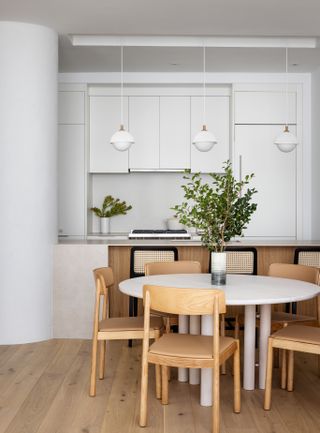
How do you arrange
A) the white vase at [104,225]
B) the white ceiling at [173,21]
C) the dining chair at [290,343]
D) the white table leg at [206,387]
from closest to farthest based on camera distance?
the dining chair at [290,343]
the white table leg at [206,387]
the white ceiling at [173,21]
the white vase at [104,225]

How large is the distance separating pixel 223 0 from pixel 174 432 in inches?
121

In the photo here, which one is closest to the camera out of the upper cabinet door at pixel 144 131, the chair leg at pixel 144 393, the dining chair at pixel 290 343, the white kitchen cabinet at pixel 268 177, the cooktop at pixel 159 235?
the chair leg at pixel 144 393

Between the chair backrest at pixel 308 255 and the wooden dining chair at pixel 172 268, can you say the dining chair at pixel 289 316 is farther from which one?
the chair backrest at pixel 308 255

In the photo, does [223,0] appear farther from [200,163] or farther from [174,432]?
[174,432]

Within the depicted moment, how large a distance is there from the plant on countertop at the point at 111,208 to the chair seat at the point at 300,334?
3.74 meters

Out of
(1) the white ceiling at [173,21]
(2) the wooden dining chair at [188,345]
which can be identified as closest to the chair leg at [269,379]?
(2) the wooden dining chair at [188,345]

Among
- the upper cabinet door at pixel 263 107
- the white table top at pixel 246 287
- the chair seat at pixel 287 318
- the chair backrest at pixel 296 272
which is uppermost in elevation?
the upper cabinet door at pixel 263 107

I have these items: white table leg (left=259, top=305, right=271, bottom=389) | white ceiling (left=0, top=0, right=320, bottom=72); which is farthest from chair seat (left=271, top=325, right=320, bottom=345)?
white ceiling (left=0, top=0, right=320, bottom=72)

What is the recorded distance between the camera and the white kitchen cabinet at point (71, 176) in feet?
20.9

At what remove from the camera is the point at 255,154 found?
6.51 meters

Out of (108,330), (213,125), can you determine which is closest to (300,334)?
(108,330)

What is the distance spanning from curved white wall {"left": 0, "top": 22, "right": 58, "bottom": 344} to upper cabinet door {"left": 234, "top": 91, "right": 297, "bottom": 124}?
251 centimetres

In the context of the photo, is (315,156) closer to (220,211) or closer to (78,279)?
(78,279)

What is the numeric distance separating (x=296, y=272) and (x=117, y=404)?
1.52m
